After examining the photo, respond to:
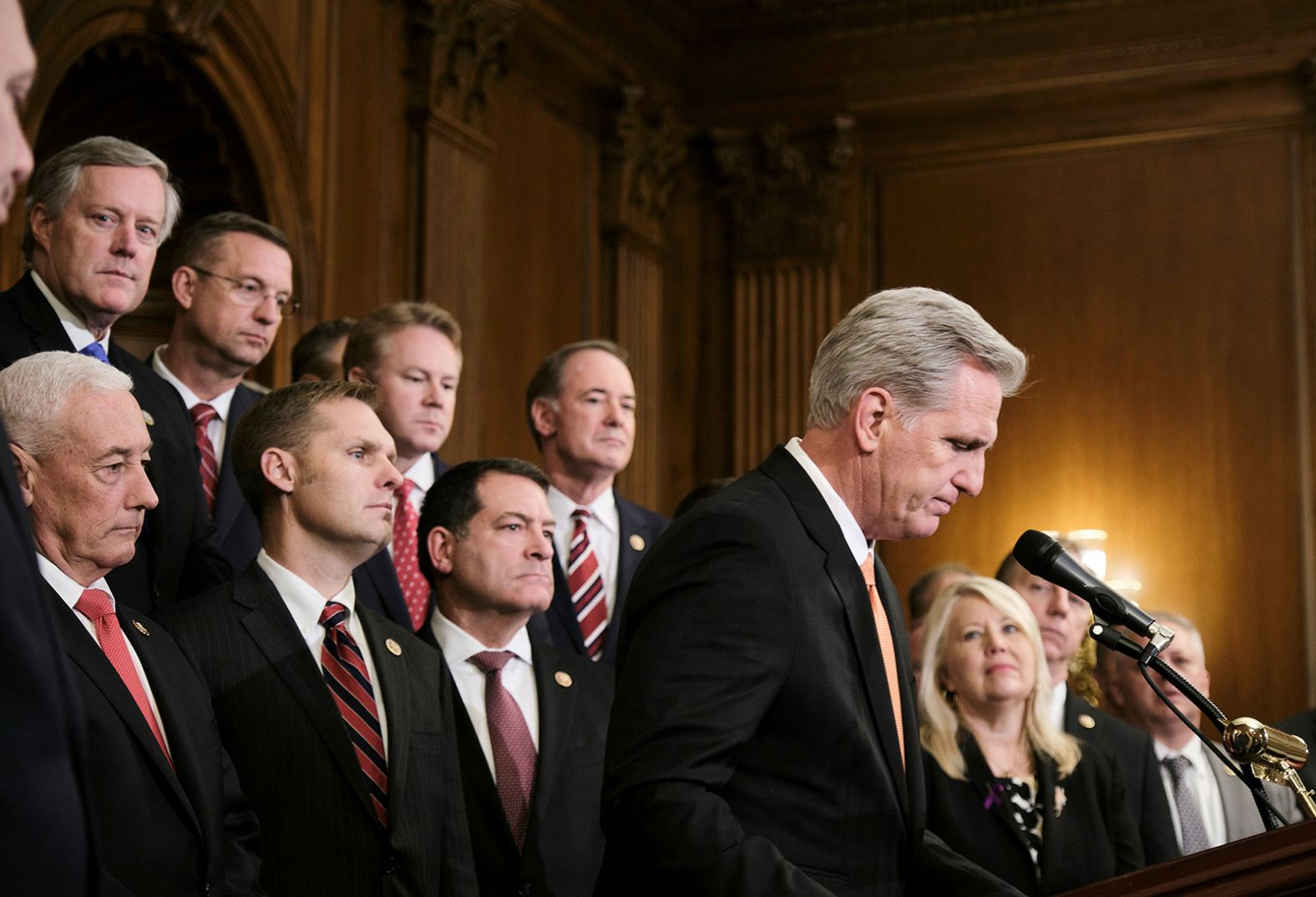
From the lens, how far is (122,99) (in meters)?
5.51

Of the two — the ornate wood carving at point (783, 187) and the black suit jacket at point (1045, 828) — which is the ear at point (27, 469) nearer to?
the black suit jacket at point (1045, 828)

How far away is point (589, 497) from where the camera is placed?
4328mm

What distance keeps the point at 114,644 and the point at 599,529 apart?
6.27 ft

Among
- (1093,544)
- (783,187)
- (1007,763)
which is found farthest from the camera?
(783,187)

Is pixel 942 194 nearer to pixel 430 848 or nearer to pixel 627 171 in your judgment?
pixel 627 171

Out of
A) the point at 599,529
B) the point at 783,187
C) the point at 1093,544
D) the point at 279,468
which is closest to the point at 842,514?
the point at 279,468

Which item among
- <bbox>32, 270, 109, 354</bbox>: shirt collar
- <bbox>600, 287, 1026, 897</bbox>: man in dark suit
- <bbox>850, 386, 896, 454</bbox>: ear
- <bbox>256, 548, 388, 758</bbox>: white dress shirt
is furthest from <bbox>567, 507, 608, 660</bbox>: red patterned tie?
<bbox>850, 386, 896, 454</bbox>: ear

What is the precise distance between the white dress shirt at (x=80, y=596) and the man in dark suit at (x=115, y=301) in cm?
53

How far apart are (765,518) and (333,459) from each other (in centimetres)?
130

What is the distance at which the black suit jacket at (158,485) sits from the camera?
3.07m

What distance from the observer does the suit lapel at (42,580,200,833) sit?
2381 millimetres

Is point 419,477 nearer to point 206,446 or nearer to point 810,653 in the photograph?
point 206,446

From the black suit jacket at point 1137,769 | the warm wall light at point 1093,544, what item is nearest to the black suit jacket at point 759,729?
the black suit jacket at point 1137,769

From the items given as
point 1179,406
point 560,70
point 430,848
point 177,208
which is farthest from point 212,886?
point 1179,406
